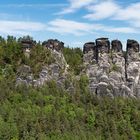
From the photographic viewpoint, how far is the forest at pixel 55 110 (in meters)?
104

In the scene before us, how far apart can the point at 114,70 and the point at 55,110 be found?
108ft

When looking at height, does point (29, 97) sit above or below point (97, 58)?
below

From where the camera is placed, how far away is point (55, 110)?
117500 millimetres

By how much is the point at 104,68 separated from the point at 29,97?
29092mm

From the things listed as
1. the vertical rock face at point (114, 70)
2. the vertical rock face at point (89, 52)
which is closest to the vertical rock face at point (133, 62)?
the vertical rock face at point (114, 70)

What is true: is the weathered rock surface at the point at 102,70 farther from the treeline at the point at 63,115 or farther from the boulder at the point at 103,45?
the treeline at the point at 63,115

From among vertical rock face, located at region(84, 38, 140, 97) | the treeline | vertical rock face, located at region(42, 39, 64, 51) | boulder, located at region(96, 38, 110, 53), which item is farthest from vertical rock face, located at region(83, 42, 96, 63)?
the treeline

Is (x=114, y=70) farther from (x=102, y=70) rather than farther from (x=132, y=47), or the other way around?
(x=132, y=47)

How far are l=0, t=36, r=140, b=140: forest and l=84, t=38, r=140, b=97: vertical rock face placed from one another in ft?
12.4

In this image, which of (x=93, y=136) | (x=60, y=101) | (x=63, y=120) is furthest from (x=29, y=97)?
(x=93, y=136)

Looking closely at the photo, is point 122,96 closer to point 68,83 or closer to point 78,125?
point 68,83

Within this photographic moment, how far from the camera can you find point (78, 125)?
111938 millimetres

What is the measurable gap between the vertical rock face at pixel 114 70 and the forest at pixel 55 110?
3.78 metres

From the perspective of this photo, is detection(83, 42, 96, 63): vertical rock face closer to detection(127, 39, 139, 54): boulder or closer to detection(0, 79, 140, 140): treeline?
detection(127, 39, 139, 54): boulder
